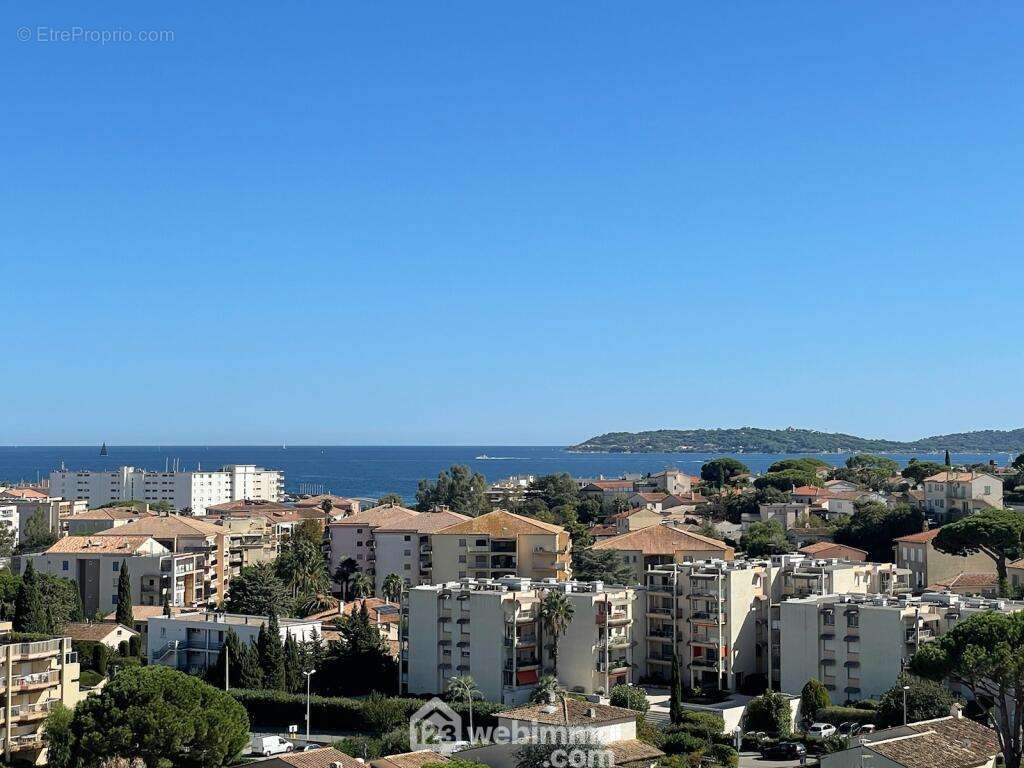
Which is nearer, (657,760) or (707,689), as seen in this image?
(657,760)

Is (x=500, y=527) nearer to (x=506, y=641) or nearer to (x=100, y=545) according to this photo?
(x=506, y=641)

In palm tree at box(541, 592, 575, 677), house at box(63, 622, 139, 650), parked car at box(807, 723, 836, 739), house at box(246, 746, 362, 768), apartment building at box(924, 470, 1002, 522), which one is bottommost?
parked car at box(807, 723, 836, 739)

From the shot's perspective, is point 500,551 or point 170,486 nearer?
point 500,551

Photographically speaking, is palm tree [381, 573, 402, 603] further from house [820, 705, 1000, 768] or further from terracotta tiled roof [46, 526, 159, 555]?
house [820, 705, 1000, 768]

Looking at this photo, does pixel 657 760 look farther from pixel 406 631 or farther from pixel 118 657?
pixel 118 657

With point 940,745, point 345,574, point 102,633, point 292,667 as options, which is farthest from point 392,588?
point 940,745

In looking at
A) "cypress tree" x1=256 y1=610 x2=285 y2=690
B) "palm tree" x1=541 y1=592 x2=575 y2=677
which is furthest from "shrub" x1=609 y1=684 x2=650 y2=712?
"cypress tree" x1=256 y1=610 x2=285 y2=690

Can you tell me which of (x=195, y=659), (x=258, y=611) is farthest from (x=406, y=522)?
(x=195, y=659)
